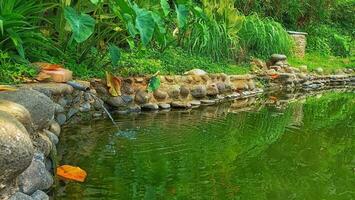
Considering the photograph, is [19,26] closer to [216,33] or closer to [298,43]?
[216,33]

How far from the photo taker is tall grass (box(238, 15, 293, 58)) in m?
10.6

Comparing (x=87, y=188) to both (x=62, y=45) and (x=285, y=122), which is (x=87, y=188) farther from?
(x=285, y=122)

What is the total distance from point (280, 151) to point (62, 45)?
2636 mm

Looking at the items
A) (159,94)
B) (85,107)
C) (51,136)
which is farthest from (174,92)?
(51,136)

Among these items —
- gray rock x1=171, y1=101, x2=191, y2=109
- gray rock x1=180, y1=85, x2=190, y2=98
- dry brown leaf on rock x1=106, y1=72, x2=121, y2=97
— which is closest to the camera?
dry brown leaf on rock x1=106, y1=72, x2=121, y2=97

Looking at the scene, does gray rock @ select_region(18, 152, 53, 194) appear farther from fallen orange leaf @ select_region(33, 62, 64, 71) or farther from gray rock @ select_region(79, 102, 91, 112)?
gray rock @ select_region(79, 102, 91, 112)

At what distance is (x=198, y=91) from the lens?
24.3ft

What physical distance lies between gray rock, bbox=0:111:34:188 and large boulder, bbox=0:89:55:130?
0.75 m

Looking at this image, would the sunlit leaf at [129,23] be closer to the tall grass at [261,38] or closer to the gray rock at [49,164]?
the gray rock at [49,164]

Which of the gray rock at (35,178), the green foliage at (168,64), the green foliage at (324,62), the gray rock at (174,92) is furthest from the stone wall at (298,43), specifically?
the gray rock at (35,178)

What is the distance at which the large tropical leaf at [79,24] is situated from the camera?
4.75 m

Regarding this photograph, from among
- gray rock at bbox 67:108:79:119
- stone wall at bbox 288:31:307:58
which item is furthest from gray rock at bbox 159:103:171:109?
stone wall at bbox 288:31:307:58

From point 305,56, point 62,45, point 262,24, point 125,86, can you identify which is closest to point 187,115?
point 125,86

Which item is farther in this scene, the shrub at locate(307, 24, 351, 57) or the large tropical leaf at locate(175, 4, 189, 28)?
the shrub at locate(307, 24, 351, 57)
